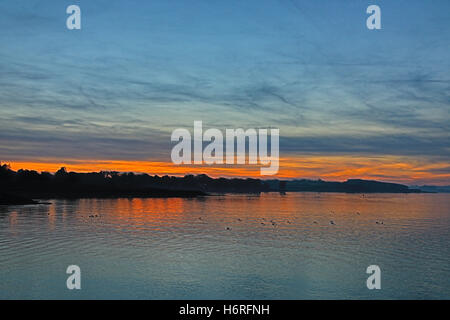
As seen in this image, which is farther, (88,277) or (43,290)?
(88,277)

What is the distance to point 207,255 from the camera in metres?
44.7

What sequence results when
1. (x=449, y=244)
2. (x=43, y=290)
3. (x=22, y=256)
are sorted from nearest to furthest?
(x=43, y=290) → (x=22, y=256) → (x=449, y=244)

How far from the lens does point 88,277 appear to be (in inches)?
1335

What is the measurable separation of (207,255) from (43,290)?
1916 centimetres

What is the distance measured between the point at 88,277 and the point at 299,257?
22503 mm

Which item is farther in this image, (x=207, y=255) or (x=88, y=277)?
(x=207, y=255)
